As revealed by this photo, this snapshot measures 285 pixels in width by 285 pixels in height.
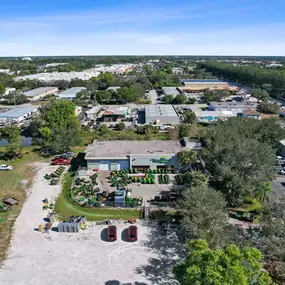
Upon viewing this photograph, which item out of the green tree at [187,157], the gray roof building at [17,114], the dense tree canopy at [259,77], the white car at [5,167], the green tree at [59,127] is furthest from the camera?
the dense tree canopy at [259,77]

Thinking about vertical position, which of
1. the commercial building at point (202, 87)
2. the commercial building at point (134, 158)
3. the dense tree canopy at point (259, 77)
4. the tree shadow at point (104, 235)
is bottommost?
the tree shadow at point (104, 235)

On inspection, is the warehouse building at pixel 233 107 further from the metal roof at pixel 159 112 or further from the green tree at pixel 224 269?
the green tree at pixel 224 269

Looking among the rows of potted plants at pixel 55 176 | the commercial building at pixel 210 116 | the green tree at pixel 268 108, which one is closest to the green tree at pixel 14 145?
the rows of potted plants at pixel 55 176

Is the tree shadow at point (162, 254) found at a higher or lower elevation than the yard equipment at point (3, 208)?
Answer: lower

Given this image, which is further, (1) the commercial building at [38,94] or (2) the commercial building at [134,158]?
(1) the commercial building at [38,94]

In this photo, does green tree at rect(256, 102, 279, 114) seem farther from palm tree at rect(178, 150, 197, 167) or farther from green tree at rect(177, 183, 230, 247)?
green tree at rect(177, 183, 230, 247)

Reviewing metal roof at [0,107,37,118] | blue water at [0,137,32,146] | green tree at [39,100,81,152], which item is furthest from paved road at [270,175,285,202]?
metal roof at [0,107,37,118]
